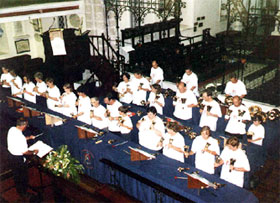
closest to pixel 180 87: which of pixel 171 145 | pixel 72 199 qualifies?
pixel 171 145

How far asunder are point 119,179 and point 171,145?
145cm

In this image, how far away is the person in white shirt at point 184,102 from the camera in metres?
9.59

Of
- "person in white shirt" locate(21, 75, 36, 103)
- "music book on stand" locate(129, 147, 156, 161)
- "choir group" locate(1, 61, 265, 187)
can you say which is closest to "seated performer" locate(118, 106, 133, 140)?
"choir group" locate(1, 61, 265, 187)

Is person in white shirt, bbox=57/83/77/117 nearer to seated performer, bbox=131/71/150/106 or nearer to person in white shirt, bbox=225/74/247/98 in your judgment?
seated performer, bbox=131/71/150/106

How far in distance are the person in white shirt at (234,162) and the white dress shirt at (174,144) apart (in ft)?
3.11

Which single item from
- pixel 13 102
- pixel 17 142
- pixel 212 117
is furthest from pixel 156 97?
pixel 13 102

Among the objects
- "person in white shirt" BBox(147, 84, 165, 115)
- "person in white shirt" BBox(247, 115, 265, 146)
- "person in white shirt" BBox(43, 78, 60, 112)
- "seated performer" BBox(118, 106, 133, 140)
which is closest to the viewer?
"person in white shirt" BBox(247, 115, 265, 146)

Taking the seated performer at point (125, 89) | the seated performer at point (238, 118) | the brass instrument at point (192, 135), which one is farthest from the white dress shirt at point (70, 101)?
the seated performer at point (238, 118)

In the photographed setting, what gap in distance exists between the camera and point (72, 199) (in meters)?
7.46

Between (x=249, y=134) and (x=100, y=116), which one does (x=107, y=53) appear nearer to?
(x=100, y=116)

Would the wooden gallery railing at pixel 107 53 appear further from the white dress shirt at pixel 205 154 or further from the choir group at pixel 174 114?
the white dress shirt at pixel 205 154

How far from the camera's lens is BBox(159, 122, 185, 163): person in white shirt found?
23.6 feet

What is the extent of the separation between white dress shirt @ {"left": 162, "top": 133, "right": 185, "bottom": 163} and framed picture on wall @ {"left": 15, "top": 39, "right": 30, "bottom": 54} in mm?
12536

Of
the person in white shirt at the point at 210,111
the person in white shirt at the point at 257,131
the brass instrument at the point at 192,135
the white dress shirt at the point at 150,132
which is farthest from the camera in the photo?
the person in white shirt at the point at 210,111
